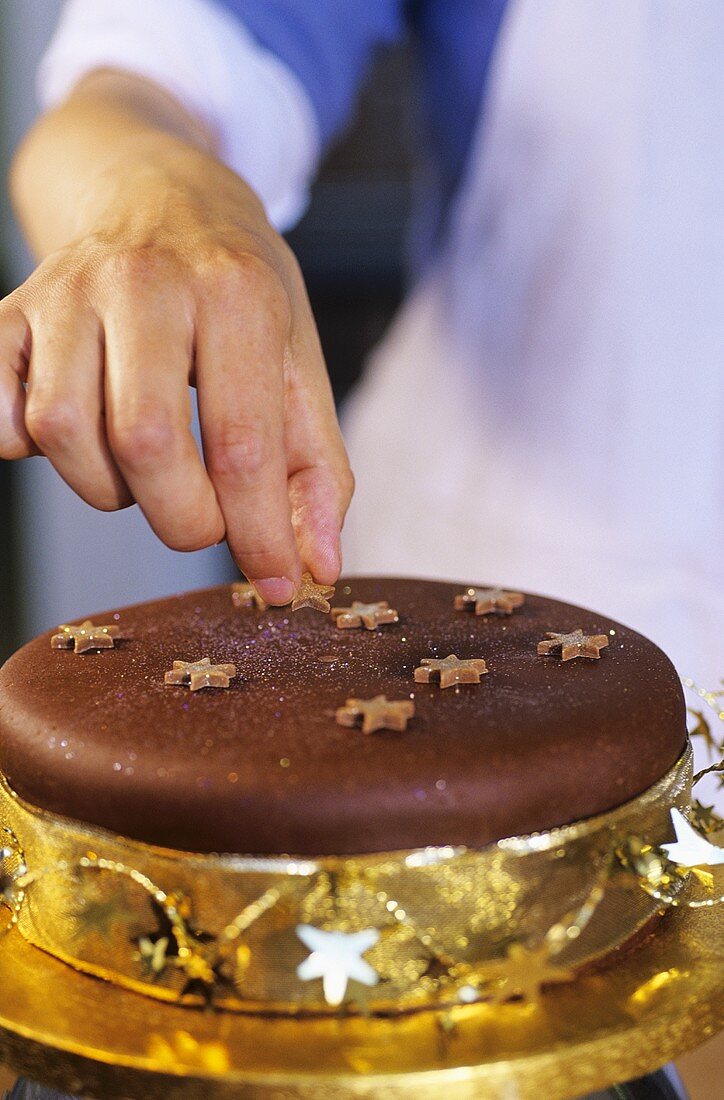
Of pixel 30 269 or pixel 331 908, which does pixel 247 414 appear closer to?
pixel 331 908

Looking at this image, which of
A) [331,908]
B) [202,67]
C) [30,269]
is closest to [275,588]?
[331,908]

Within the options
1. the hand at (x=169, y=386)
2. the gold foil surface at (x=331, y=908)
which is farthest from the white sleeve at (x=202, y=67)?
the gold foil surface at (x=331, y=908)

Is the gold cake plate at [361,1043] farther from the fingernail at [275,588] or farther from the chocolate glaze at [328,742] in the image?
the fingernail at [275,588]

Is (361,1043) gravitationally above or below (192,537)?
below

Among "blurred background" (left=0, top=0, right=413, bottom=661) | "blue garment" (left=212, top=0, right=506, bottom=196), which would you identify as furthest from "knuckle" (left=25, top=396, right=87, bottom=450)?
"blurred background" (left=0, top=0, right=413, bottom=661)

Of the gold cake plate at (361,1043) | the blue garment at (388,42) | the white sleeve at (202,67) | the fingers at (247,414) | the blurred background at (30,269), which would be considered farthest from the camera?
the blurred background at (30,269)

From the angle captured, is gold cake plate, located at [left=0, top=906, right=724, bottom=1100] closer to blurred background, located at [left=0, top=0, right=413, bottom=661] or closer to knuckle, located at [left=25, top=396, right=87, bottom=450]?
knuckle, located at [left=25, top=396, right=87, bottom=450]
